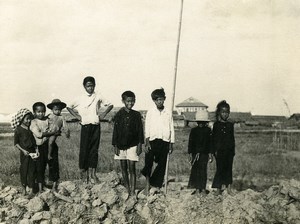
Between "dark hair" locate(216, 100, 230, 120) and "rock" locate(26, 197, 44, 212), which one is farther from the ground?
"dark hair" locate(216, 100, 230, 120)

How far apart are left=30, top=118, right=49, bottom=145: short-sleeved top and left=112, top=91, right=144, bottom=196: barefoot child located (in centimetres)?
87

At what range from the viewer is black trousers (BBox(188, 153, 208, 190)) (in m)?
4.74

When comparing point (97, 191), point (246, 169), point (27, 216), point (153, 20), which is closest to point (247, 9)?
point (153, 20)

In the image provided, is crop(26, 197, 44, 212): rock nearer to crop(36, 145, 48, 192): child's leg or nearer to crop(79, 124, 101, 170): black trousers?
crop(36, 145, 48, 192): child's leg

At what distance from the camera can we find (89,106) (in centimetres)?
463

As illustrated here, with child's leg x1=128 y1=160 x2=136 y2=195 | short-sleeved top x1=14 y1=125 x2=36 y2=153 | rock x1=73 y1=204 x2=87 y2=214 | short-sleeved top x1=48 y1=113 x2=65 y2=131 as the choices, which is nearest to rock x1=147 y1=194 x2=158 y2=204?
child's leg x1=128 y1=160 x2=136 y2=195

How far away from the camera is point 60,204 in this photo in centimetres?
434

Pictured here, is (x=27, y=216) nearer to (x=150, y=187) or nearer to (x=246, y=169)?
(x=150, y=187)

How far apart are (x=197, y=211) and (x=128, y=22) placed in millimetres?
3215

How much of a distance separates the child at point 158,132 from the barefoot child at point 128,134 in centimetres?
15

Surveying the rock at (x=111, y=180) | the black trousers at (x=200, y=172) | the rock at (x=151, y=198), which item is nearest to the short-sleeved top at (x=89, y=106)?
the rock at (x=111, y=180)

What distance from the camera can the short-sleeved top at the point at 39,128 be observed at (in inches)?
175

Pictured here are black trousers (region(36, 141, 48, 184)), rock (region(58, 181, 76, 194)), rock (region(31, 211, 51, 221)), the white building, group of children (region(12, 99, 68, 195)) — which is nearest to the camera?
rock (region(31, 211, 51, 221))

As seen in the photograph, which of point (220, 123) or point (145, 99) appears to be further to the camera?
point (145, 99)
